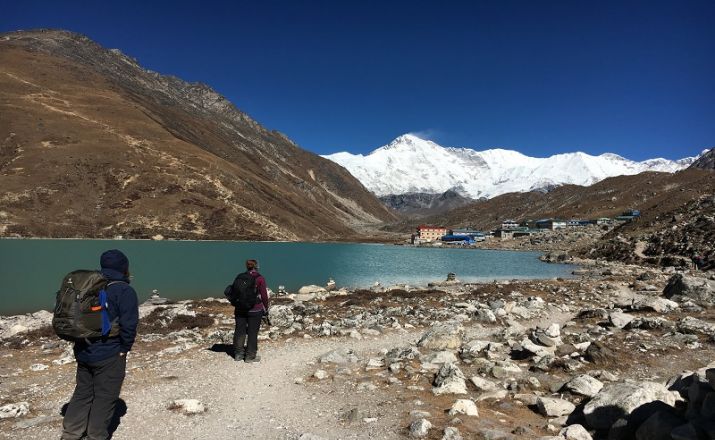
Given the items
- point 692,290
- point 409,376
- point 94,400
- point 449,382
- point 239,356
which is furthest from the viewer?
point 692,290

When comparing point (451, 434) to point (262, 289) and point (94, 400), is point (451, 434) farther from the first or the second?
point (262, 289)

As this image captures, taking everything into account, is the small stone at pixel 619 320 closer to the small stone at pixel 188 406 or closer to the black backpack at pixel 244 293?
the black backpack at pixel 244 293

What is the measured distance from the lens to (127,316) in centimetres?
827

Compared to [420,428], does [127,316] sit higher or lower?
higher

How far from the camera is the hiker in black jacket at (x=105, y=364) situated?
818 cm

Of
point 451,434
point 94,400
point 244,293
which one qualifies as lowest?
point 451,434

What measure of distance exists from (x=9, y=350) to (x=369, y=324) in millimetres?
14900

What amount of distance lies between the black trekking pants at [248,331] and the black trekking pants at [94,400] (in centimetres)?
642

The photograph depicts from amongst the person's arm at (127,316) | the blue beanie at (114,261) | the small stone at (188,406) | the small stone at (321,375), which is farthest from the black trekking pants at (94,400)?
the small stone at (321,375)

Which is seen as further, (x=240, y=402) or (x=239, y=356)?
(x=239, y=356)

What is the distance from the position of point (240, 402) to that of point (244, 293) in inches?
163

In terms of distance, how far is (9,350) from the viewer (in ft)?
58.0

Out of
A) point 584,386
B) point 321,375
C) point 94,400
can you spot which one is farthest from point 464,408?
point 94,400

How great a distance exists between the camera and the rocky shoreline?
9.05 metres
